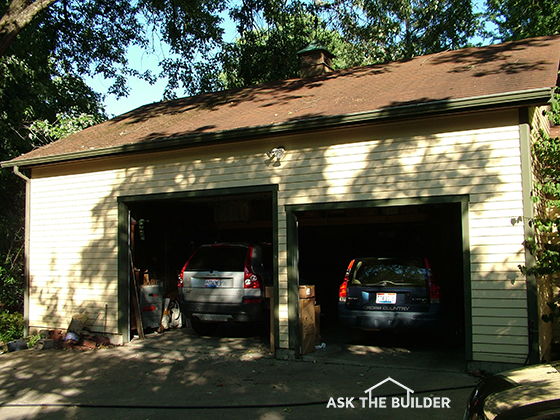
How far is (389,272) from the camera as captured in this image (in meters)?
7.88

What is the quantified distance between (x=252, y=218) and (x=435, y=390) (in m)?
7.15

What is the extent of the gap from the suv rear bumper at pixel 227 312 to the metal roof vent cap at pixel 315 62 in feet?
22.0

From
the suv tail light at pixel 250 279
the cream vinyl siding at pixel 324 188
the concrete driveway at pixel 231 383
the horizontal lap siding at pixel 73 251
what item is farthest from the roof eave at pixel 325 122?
the concrete driveway at pixel 231 383

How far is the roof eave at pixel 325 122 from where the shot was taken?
19.9 feet

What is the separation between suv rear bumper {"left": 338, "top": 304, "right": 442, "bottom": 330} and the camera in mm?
7383

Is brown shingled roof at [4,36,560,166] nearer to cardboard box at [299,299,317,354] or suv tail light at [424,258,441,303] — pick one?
suv tail light at [424,258,441,303]

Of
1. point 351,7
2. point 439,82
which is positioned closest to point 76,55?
point 351,7

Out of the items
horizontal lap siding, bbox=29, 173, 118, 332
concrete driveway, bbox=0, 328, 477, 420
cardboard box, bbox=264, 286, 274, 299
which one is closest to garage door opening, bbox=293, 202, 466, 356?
cardboard box, bbox=264, 286, 274, 299

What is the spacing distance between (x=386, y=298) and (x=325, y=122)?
2.85 m

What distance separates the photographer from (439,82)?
807 centimetres

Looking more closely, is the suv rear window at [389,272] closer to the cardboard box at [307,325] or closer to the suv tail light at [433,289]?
the suv tail light at [433,289]

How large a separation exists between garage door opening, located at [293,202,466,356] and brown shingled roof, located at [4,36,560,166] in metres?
2.34

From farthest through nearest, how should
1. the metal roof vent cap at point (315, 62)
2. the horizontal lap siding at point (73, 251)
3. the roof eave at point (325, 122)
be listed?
the metal roof vent cap at point (315, 62) → the horizontal lap siding at point (73, 251) → the roof eave at point (325, 122)

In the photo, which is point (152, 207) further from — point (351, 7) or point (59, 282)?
point (351, 7)
